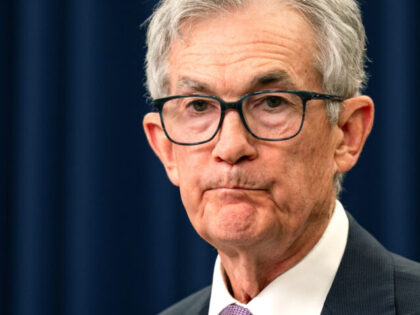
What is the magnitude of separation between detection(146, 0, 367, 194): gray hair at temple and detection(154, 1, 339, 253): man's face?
19 mm

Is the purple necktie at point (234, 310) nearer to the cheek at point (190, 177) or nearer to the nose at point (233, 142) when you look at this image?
the cheek at point (190, 177)

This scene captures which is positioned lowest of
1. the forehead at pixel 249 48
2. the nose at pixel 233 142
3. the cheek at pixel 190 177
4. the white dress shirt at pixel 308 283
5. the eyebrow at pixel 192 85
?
the white dress shirt at pixel 308 283

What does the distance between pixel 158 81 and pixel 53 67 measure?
1004mm

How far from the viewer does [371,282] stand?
4.77 feet

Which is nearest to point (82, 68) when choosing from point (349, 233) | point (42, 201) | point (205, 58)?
point (42, 201)

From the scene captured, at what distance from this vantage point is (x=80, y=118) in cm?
249

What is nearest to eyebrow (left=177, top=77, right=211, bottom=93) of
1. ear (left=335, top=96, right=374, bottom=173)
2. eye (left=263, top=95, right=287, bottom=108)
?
eye (left=263, top=95, right=287, bottom=108)

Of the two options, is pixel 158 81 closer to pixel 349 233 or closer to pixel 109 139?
pixel 349 233

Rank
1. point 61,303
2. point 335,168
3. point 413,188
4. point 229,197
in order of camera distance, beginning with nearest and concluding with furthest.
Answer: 1. point 229,197
2. point 335,168
3. point 413,188
4. point 61,303

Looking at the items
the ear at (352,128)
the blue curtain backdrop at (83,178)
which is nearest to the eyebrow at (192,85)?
the ear at (352,128)

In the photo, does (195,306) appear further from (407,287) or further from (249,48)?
(249,48)

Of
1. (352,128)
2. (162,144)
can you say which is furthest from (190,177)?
(352,128)

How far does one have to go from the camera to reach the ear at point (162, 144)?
5.46 ft

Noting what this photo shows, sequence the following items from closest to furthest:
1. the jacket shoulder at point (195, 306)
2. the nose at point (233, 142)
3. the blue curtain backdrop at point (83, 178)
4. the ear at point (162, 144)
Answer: the nose at point (233, 142), the ear at point (162, 144), the jacket shoulder at point (195, 306), the blue curtain backdrop at point (83, 178)
